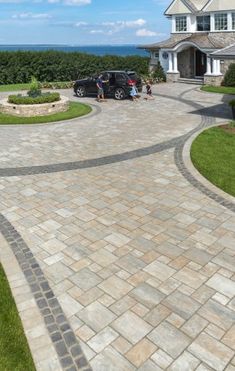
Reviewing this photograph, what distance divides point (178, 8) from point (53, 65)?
1457 centimetres

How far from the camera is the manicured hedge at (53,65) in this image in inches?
1439

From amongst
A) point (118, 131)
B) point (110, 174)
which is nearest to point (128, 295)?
point (110, 174)

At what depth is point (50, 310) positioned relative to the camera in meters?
6.27

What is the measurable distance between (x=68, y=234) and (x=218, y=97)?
871 inches

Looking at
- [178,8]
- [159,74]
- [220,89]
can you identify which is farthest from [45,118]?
[178,8]

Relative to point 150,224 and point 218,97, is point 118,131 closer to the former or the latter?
point 150,224

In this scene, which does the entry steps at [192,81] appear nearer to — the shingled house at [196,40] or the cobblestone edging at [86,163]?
the shingled house at [196,40]

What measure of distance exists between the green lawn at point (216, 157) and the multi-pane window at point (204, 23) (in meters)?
24.6

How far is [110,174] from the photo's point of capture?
40.8 feet

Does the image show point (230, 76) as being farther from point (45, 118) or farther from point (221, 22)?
point (45, 118)

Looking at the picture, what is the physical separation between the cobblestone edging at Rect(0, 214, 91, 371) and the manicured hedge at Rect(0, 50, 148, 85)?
3164 centimetres

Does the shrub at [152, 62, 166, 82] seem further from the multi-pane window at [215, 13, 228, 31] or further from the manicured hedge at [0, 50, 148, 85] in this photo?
the multi-pane window at [215, 13, 228, 31]

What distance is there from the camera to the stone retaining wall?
21688 mm

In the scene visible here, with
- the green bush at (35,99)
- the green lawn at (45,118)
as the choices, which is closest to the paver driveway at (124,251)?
the green lawn at (45,118)
